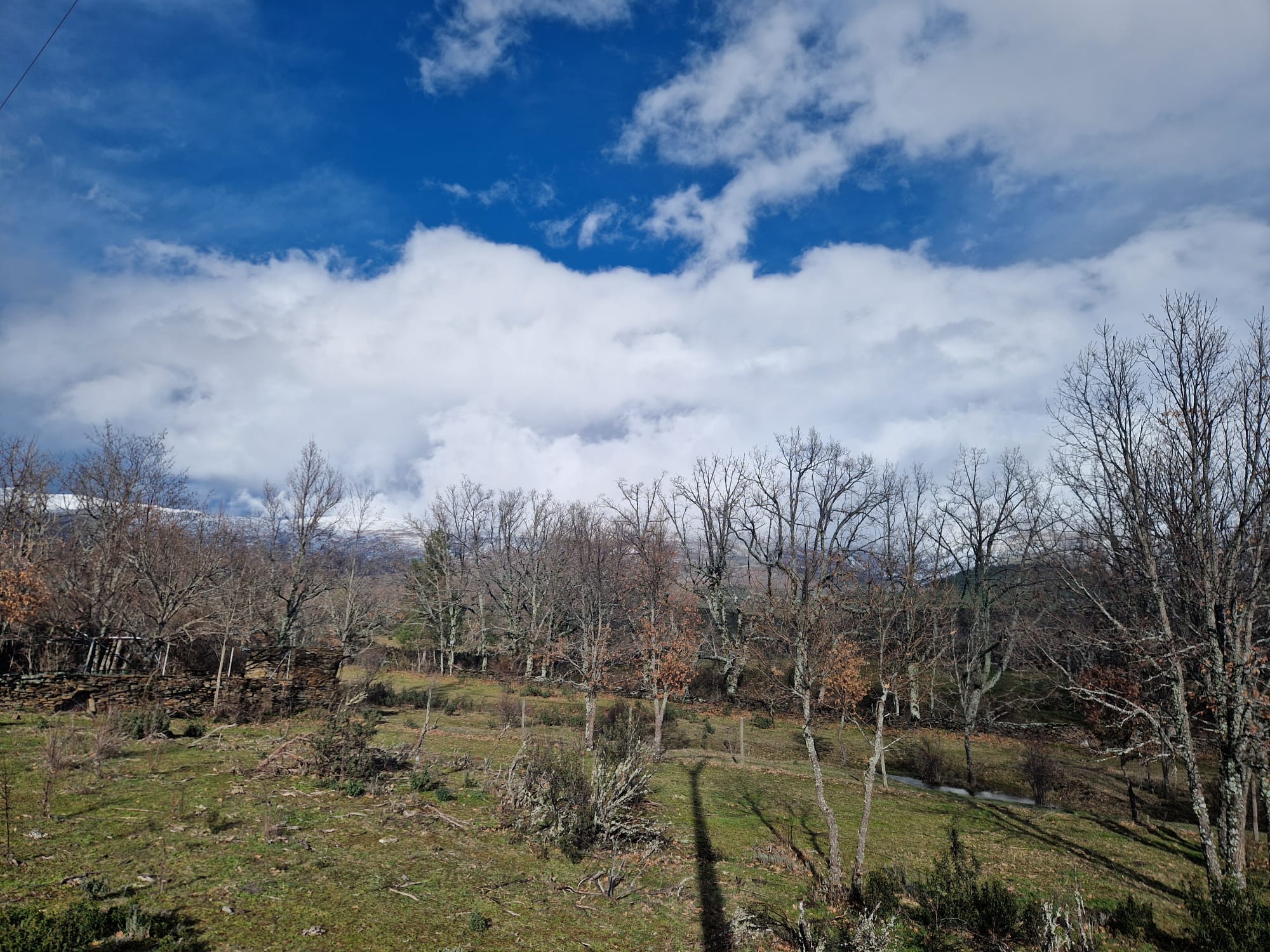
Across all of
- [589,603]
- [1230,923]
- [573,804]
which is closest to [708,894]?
[573,804]

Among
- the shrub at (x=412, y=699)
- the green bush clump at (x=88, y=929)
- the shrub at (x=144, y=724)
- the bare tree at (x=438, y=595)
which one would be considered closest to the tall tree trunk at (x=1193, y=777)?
the green bush clump at (x=88, y=929)

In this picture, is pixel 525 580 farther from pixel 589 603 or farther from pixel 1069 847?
pixel 1069 847

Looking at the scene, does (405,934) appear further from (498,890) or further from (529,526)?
(529,526)

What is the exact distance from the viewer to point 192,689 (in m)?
21.1

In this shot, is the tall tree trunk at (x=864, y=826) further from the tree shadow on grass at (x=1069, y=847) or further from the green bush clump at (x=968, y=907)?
the tree shadow on grass at (x=1069, y=847)

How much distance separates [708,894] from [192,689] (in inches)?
778

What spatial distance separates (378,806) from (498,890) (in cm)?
428

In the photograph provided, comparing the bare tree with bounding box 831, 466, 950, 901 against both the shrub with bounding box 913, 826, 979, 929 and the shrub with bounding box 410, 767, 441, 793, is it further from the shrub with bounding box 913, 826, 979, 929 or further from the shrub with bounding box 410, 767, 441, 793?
the shrub with bounding box 410, 767, 441, 793

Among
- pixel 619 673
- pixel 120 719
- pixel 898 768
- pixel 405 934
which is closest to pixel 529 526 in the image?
pixel 619 673

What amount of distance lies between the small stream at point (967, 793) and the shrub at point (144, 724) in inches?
983

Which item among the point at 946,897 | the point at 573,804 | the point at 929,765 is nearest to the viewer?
the point at 946,897

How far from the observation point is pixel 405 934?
739cm

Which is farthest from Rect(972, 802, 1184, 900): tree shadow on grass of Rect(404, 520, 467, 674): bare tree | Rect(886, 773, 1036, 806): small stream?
Rect(404, 520, 467, 674): bare tree

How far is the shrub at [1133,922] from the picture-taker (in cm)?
1007
